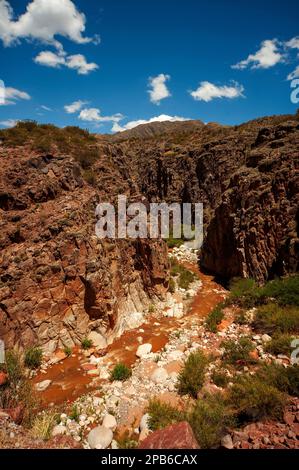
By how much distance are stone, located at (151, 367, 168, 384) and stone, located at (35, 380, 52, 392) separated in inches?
111

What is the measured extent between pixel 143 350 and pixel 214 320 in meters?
3.03

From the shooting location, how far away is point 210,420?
17.9 feet

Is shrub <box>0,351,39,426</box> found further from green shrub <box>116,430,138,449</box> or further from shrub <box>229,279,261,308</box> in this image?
shrub <box>229,279,261,308</box>

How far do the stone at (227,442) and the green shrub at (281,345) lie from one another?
140 inches

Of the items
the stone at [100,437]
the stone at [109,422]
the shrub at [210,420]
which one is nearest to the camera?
the shrub at [210,420]

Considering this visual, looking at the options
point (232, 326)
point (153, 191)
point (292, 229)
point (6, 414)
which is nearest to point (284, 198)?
point (292, 229)

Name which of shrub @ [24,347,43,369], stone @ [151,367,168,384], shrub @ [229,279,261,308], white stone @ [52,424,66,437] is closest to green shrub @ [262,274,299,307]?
shrub @ [229,279,261,308]

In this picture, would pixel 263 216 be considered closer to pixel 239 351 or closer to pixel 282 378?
pixel 239 351

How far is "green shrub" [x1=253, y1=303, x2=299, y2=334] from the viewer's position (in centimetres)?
855

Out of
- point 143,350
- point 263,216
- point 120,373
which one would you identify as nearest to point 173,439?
point 120,373

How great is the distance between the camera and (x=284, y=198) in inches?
500

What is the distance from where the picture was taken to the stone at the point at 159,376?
7.25 meters

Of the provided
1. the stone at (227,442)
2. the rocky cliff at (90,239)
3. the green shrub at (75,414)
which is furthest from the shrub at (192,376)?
the rocky cliff at (90,239)

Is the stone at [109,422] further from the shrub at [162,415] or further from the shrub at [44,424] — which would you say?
the shrub at [44,424]
